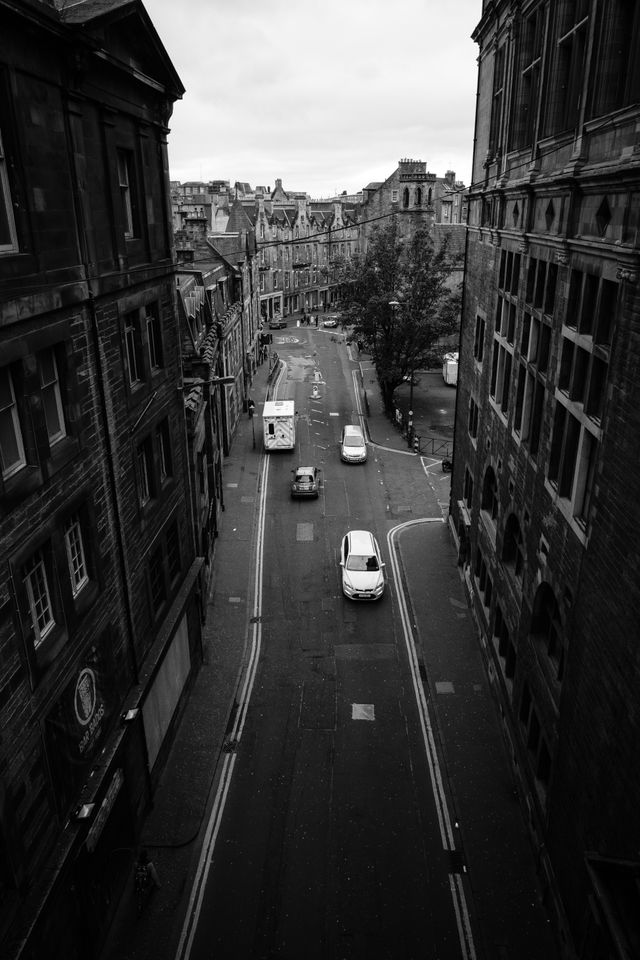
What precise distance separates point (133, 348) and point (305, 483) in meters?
21.1

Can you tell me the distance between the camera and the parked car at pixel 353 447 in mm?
41938

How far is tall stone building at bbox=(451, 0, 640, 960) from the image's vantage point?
10.3 m

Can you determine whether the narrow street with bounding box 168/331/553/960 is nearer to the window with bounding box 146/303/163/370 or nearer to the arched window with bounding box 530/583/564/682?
the arched window with bounding box 530/583/564/682

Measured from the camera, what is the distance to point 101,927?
44.0 feet

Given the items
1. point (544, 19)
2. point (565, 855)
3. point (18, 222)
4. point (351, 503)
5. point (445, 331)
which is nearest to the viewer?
point (18, 222)

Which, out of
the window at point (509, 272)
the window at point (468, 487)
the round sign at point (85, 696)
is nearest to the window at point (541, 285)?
the window at point (509, 272)

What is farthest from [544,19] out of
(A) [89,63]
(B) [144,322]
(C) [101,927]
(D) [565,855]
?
(C) [101,927]

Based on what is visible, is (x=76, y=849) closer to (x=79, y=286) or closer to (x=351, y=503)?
(x=79, y=286)

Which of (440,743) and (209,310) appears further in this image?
(209,310)

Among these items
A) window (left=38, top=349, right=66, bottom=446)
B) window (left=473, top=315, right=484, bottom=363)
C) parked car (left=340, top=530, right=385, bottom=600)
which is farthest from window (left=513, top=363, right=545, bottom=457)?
window (left=38, top=349, right=66, bottom=446)

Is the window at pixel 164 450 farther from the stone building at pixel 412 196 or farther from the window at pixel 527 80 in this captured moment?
the stone building at pixel 412 196

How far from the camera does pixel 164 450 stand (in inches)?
744

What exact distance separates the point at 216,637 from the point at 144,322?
12.8m

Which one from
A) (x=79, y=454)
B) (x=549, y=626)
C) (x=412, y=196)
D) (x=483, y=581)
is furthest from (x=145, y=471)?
(x=412, y=196)
